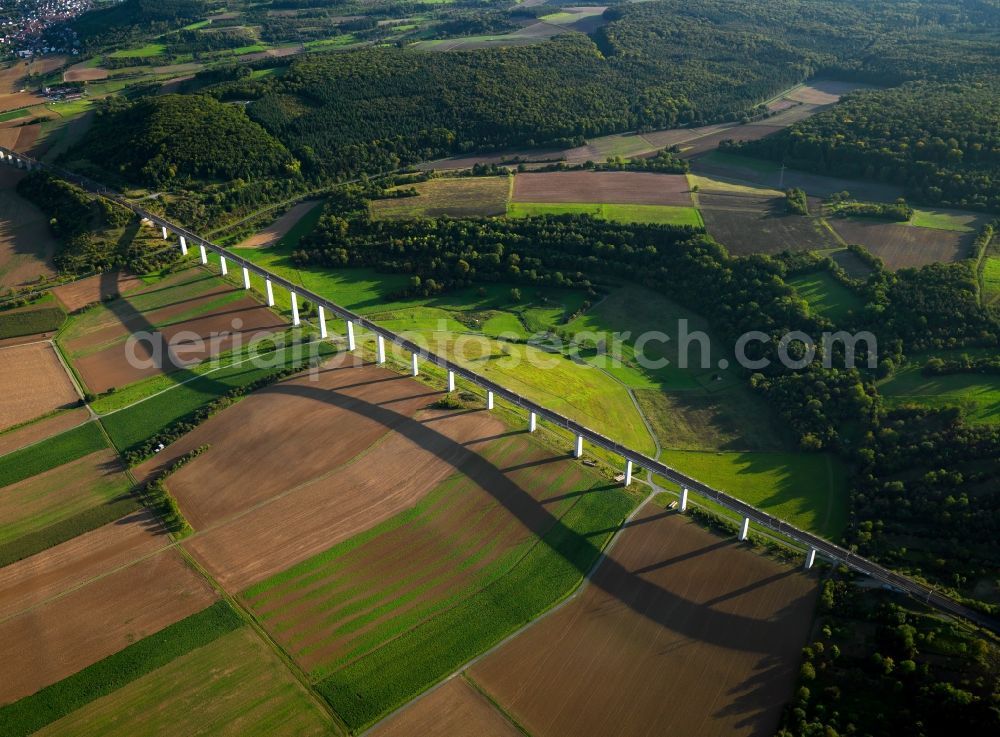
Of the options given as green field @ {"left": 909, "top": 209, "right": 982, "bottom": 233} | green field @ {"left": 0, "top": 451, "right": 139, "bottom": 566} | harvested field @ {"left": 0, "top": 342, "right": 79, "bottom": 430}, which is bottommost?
green field @ {"left": 0, "top": 451, "right": 139, "bottom": 566}

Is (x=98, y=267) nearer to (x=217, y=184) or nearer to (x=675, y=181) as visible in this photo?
(x=217, y=184)

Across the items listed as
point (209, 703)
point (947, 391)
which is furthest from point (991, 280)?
point (209, 703)

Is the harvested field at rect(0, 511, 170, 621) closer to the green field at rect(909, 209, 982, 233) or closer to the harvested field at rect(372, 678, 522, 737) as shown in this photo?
the harvested field at rect(372, 678, 522, 737)

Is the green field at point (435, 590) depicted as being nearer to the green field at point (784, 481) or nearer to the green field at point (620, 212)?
the green field at point (784, 481)

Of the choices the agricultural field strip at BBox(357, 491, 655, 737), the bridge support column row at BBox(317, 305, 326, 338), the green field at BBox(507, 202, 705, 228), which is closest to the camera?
the agricultural field strip at BBox(357, 491, 655, 737)

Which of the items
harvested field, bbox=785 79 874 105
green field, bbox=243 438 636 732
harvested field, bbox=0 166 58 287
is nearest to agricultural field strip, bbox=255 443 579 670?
green field, bbox=243 438 636 732

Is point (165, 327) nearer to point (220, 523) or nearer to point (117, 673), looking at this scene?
point (220, 523)
